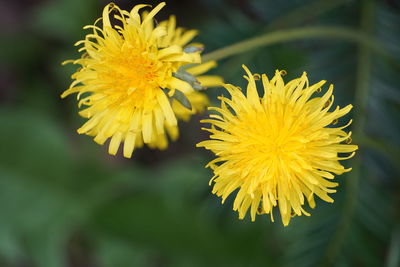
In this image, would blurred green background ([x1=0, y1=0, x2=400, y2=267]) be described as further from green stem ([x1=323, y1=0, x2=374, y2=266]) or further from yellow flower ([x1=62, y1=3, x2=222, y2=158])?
yellow flower ([x1=62, y1=3, x2=222, y2=158])

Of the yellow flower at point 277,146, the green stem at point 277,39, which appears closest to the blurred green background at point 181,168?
the green stem at point 277,39

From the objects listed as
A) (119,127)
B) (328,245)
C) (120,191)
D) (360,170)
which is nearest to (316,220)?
(328,245)

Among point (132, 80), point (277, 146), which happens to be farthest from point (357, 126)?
point (132, 80)

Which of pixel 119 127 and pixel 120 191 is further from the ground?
pixel 120 191

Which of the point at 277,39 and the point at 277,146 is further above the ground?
the point at 277,39

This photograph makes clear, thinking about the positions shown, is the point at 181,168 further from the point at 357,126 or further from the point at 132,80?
the point at 132,80

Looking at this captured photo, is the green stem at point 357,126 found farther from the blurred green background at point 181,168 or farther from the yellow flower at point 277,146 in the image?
the yellow flower at point 277,146

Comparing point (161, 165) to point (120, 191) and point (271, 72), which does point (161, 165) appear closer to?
point (120, 191)
